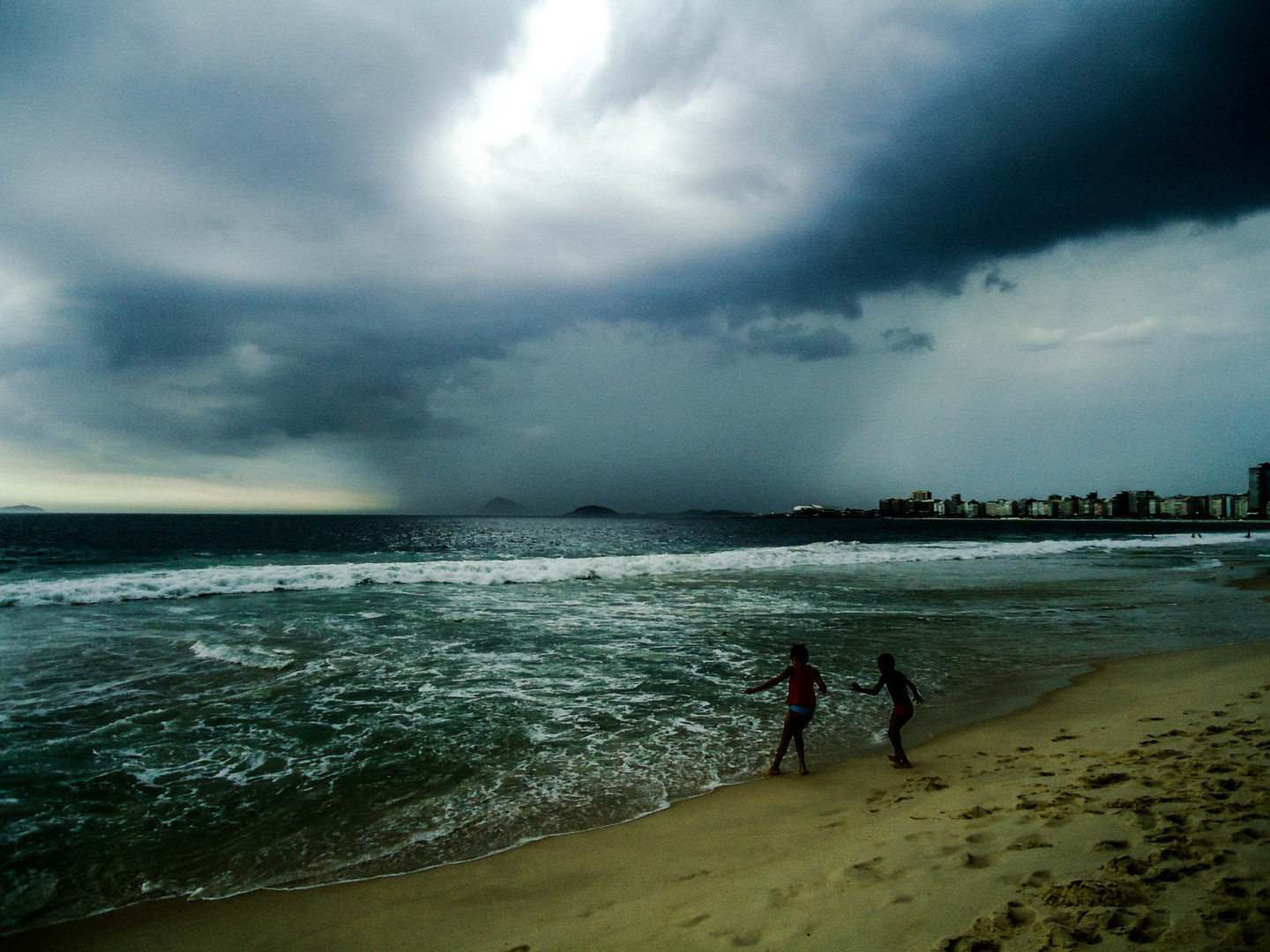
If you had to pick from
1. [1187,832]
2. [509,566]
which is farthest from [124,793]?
[509,566]

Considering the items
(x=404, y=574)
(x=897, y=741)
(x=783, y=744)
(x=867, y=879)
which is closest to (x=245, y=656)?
(x=783, y=744)

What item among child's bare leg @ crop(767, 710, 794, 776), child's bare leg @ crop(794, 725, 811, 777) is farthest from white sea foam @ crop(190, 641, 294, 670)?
child's bare leg @ crop(794, 725, 811, 777)

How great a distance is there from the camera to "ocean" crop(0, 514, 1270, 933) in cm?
630

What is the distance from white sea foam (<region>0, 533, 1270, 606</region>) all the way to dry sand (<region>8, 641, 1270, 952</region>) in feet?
80.0

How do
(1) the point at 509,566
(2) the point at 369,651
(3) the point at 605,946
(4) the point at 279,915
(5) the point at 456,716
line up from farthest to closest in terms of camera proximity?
1. (1) the point at 509,566
2. (2) the point at 369,651
3. (5) the point at 456,716
4. (4) the point at 279,915
5. (3) the point at 605,946

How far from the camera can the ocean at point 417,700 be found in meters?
6.30

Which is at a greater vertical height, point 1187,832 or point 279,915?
point 1187,832

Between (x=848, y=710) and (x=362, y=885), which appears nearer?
(x=362, y=885)

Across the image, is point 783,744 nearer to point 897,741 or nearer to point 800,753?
point 800,753

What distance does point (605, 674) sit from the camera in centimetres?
1266

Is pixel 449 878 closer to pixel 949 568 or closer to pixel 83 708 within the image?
pixel 83 708

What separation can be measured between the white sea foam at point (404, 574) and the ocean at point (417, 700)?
0.96ft

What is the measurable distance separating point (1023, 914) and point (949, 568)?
3583 cm

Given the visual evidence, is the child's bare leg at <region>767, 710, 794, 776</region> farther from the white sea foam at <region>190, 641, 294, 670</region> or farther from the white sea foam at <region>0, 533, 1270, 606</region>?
the white sea foam at <region>0, 533, 1270, 606</region>
